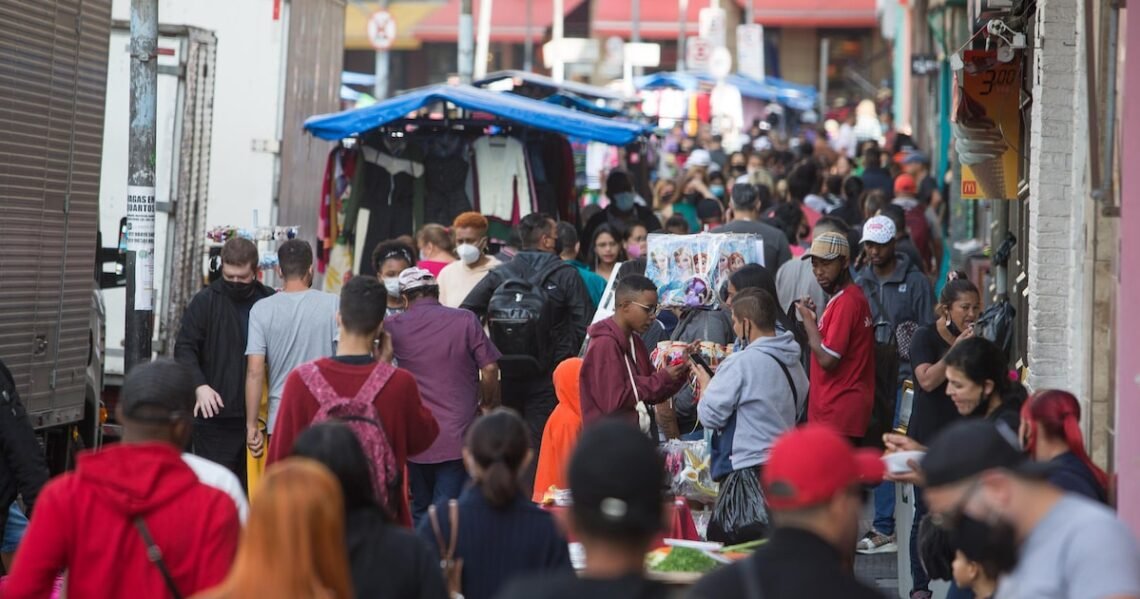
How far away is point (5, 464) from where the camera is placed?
26.1 feet

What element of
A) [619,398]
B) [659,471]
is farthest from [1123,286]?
[659,471]

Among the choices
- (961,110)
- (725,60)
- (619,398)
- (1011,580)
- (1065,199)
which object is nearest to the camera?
(1011,580)

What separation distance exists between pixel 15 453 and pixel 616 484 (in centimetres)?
468

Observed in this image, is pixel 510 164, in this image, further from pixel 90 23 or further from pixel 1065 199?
pixel 1065 199

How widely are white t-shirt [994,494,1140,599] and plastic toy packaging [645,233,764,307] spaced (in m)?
6.20

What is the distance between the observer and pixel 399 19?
55.8 metres

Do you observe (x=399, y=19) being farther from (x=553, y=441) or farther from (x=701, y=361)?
(x=553, y=441)

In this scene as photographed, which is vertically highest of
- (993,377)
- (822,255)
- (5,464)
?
(822,255)

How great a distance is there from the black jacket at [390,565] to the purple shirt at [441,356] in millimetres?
4379

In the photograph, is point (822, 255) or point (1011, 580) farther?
point (822, 255)

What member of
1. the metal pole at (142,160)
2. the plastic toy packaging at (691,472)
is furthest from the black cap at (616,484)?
the metal pole at (142,160)

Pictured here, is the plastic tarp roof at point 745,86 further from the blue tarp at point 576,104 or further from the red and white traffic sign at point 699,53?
the blue tarp at point 576,104

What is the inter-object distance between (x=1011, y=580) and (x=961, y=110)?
803 cm

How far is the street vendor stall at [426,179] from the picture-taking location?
51.5ft
